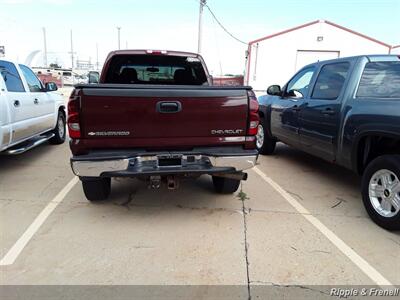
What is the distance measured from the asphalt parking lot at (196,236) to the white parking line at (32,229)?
1.0 inches

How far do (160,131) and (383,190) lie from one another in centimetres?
250

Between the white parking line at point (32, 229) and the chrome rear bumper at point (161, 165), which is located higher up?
the chrome rear bumper at point (161, 165)

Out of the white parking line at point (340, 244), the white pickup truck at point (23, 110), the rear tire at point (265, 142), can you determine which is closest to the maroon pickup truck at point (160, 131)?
the white parking line at point (340, 244)

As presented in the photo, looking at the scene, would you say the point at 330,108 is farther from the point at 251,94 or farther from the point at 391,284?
the point at 391,284

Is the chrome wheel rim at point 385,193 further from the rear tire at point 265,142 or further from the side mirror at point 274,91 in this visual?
the rear tire at point 265,142

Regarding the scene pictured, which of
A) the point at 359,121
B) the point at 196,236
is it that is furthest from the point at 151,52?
the point at 359,121

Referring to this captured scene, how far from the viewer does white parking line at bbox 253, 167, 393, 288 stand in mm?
3189

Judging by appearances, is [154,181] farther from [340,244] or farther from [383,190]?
[383,190]

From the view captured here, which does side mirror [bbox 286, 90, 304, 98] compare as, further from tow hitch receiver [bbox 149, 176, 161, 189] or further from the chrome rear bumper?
tow hitch receiver [bbox 149, 176, 161, 189]

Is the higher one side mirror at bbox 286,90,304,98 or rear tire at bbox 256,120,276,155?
side mirror at bbox 286,90,304,98

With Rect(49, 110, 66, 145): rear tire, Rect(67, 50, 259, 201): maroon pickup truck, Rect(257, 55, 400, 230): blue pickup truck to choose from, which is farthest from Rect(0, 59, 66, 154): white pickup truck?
Rect(257, 55, 400, 230): blue pickup truck

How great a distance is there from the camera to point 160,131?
3893mm

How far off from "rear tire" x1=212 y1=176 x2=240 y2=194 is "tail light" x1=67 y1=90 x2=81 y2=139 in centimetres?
200

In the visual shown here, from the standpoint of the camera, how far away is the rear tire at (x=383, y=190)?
387 cm
